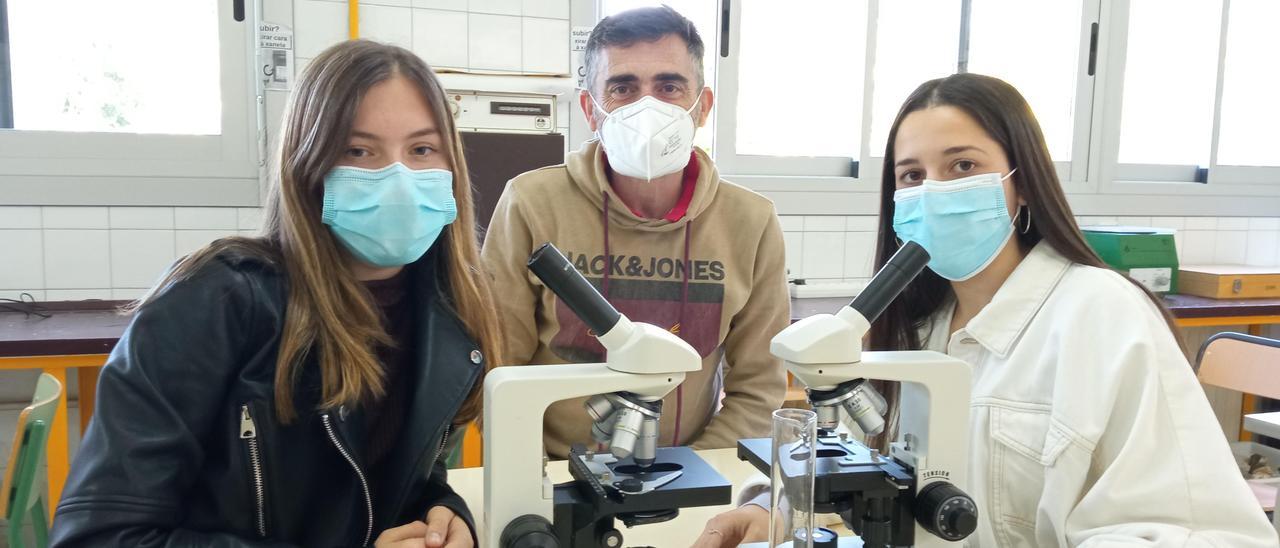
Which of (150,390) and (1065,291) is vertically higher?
(1065,291)

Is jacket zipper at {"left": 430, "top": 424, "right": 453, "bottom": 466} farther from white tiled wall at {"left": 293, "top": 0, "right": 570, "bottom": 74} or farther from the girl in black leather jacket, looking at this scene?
white tiled wall at {"left": 293, "top": 0, "right": 570, "bottom": 74}

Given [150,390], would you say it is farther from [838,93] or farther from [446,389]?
[838,93]

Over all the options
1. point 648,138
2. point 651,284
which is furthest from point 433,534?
point 648,138

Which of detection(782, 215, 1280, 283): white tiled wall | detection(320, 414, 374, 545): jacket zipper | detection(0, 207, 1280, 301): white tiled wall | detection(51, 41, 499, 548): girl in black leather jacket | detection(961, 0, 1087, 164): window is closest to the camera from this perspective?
detection(51, 41, 499, 548): girl in black leather jacket

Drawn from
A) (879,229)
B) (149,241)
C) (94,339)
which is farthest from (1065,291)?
(149,241)

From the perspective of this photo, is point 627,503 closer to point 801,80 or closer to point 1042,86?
point 801,80

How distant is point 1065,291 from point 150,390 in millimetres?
1189

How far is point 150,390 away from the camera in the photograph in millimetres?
957

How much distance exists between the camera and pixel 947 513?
2.84ft

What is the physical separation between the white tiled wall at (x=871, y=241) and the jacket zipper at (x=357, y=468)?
244 cm

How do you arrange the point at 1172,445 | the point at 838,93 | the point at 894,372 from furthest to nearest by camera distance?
the point at 838,93 → the point at 1172,445 → the point at 894,372

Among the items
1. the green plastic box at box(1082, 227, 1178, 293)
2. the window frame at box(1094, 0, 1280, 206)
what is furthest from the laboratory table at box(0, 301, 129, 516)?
the window frame at box(1094, 0, 1280, 206)

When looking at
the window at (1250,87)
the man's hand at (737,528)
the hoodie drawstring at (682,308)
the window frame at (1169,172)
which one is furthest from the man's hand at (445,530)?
the window at (1250,87)

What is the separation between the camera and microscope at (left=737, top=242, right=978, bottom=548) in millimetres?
824
